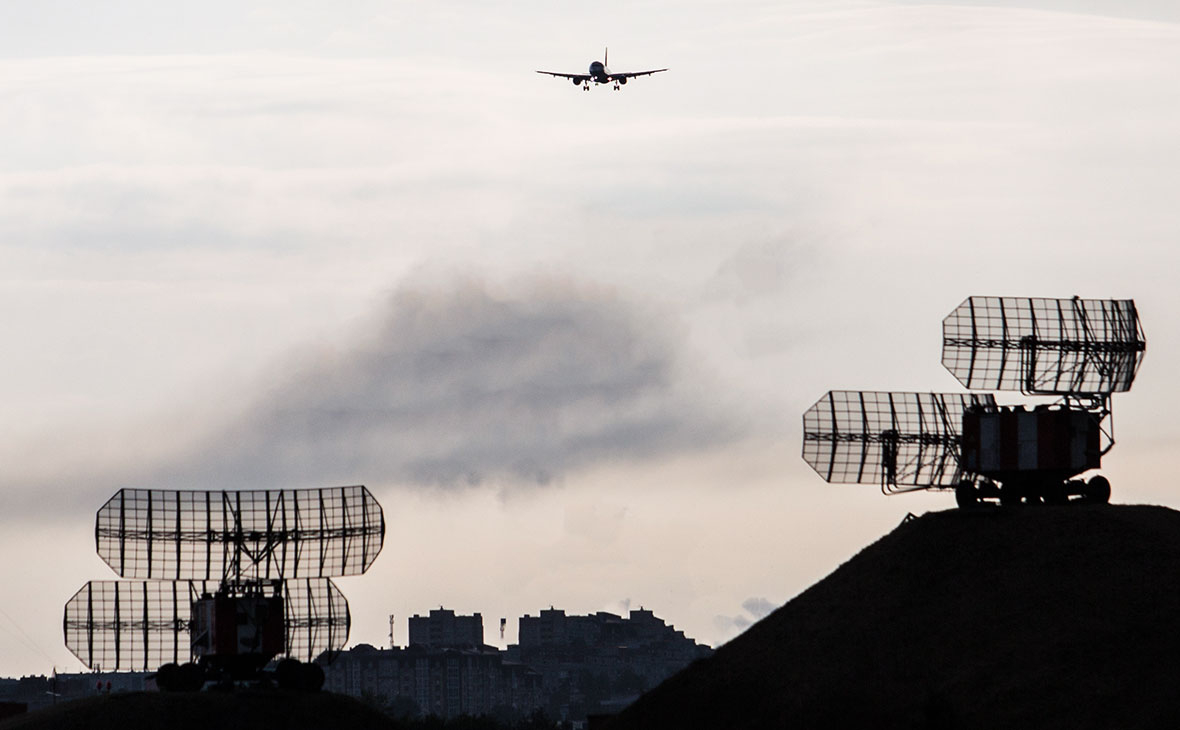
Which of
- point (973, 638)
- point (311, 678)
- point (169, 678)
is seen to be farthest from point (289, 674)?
point (973, 638)

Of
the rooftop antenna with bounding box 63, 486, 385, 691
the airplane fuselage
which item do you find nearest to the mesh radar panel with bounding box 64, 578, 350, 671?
the rooftop antenna with bounding box 63, 486, 385, 691

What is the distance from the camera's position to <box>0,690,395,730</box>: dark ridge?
332 ft

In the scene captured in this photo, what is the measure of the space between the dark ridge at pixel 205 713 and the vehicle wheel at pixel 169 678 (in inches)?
95.3

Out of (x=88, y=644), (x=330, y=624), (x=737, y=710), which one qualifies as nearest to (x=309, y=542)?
(x=330, y=624)

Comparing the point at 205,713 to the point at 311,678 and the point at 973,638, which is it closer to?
the point at 311,678

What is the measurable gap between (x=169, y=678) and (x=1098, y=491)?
172ft

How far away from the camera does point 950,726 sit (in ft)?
285

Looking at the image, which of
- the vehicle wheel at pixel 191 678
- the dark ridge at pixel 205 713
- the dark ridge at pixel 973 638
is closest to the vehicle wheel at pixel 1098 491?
the dark ridge at pixel 973 638

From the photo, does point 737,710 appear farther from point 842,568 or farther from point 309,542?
point 309,542

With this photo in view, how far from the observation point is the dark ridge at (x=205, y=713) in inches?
3984

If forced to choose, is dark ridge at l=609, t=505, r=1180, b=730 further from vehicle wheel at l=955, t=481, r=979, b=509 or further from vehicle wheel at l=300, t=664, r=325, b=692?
vehicle wheel at l=300, t=664, r=325, b=692

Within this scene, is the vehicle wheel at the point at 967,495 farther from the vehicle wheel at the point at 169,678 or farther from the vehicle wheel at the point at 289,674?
the vehicle wheel at the point at 169,678

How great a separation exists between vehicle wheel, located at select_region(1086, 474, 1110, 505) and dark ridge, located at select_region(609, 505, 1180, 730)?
1144 mm

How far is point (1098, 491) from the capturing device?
105312 mm
